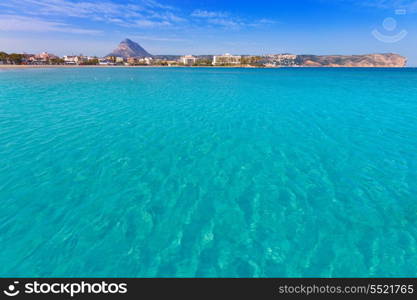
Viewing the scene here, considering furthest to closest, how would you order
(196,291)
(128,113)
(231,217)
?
1. (128,113)
2. (231,217)
3. (196,291)

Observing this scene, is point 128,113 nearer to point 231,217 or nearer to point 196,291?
point 231,217

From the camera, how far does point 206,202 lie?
1073 cm

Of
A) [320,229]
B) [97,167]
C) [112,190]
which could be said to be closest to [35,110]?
[97,167]

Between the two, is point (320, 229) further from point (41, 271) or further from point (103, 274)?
point (41, 271)

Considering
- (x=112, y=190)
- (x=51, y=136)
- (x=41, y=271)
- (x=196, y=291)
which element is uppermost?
(x=51, y=136)

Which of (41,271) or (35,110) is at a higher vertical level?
(35,110)

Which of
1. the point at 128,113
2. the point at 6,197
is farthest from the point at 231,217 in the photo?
the point at 128,113

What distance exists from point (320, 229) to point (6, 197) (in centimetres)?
1561

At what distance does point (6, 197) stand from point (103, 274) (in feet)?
26.1

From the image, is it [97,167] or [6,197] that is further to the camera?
[97,167]

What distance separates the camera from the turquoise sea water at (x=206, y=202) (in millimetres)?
7688

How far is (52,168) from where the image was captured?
13656 mm

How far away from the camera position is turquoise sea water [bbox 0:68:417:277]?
303 inches

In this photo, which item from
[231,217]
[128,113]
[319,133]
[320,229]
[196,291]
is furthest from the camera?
[128,113]
